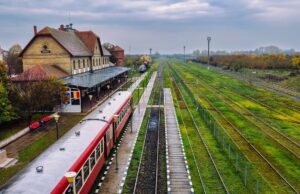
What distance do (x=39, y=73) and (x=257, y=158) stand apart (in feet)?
88.1

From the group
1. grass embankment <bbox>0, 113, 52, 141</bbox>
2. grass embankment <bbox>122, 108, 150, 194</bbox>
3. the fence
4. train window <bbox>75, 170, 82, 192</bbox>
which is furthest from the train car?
grass embankment <bbox>0, 113, 52, 141</bbox>

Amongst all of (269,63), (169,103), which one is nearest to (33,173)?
(169,103)

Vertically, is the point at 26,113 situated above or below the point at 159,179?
above

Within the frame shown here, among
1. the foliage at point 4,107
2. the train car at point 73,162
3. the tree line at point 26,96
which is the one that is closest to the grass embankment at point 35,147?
the tree line at point 26,96

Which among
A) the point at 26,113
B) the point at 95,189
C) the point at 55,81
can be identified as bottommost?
the point at 95,189

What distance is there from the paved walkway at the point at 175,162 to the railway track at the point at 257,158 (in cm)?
475

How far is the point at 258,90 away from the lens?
55.4m

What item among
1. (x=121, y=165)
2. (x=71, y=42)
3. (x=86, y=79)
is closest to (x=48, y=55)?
(x=71, y=42)

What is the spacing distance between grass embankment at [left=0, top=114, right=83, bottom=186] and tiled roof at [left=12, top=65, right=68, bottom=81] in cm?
544

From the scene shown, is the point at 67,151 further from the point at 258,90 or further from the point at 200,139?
the point at 258,90

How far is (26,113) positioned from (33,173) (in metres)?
18.2

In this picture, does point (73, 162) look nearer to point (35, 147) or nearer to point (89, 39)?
point (35, 147)

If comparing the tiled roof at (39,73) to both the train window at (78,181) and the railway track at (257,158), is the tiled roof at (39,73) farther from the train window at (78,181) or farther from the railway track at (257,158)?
the train window at (78,181)

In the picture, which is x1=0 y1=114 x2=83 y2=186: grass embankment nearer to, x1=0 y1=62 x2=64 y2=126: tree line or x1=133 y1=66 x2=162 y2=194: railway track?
x1=0 y1=62 x2=64 y2=126: tree line
